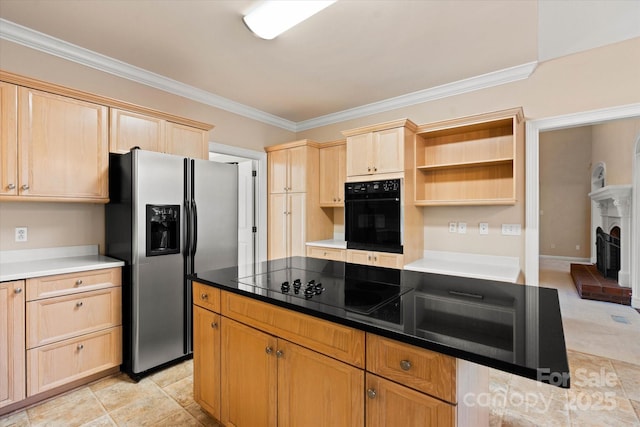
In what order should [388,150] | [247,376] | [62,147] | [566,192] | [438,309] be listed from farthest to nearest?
[566,192] → [388,150] → [62,147] → [247,376] → [438,309]

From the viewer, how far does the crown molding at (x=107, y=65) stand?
7.68ft

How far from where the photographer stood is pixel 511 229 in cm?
301

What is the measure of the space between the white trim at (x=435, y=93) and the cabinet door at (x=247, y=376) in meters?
3.20

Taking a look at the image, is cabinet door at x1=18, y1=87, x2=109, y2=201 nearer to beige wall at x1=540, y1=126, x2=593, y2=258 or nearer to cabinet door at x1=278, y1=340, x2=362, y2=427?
cabinet door at x1=278, y1=340, x2=362, y2=427

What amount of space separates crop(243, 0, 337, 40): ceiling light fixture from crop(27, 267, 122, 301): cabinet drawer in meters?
2.16

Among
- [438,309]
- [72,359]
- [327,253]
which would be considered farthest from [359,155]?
[72,359]

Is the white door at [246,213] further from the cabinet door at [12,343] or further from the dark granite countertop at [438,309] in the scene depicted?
the cabinet door at [12,343]

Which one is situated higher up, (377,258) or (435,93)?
(435,93)

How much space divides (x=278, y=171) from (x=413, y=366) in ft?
11.7

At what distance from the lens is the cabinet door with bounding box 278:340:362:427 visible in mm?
1194

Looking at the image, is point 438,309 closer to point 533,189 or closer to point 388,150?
point 388,150

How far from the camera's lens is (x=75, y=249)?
2650 millimetres

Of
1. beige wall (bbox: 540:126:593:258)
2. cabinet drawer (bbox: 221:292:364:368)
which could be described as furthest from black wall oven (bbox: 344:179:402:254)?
beige wall (bbox: 540:126:593:258)

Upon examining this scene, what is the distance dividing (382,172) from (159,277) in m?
2.33
